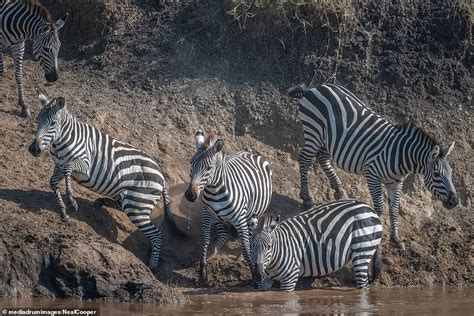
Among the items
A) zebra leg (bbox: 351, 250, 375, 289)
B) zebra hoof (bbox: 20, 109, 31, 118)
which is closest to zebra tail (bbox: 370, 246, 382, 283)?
zebra leg (bbox: 351, 250, 375, 289)

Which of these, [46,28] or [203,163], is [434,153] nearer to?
[203,163]

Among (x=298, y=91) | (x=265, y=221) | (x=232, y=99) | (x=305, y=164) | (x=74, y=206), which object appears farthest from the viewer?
(x=232, y=99)

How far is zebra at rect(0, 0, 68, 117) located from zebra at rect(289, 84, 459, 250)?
403 cm

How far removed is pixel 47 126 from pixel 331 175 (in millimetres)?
5002

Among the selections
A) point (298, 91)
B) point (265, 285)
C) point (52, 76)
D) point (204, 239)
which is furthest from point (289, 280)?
point (52, 76)

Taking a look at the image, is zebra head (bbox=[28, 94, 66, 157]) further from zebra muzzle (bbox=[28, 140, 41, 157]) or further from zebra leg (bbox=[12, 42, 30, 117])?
zebra leg (bbox=[12, 42, 30, 117])

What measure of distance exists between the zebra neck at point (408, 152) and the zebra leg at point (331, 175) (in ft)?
4.31

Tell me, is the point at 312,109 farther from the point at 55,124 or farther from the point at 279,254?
the point at 55,124

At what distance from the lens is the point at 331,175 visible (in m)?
17.7

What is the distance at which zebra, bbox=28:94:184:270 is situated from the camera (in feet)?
50.1

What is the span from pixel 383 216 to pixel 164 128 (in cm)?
392

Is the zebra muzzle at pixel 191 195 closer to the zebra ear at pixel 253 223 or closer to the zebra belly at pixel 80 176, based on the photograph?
the zebra ear at pixel 253 223

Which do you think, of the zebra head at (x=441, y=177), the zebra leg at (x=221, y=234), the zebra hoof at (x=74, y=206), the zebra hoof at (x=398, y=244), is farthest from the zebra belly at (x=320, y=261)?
the zebra hoof at (x=74, y=206)

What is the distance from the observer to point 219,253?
1612 centimetres
